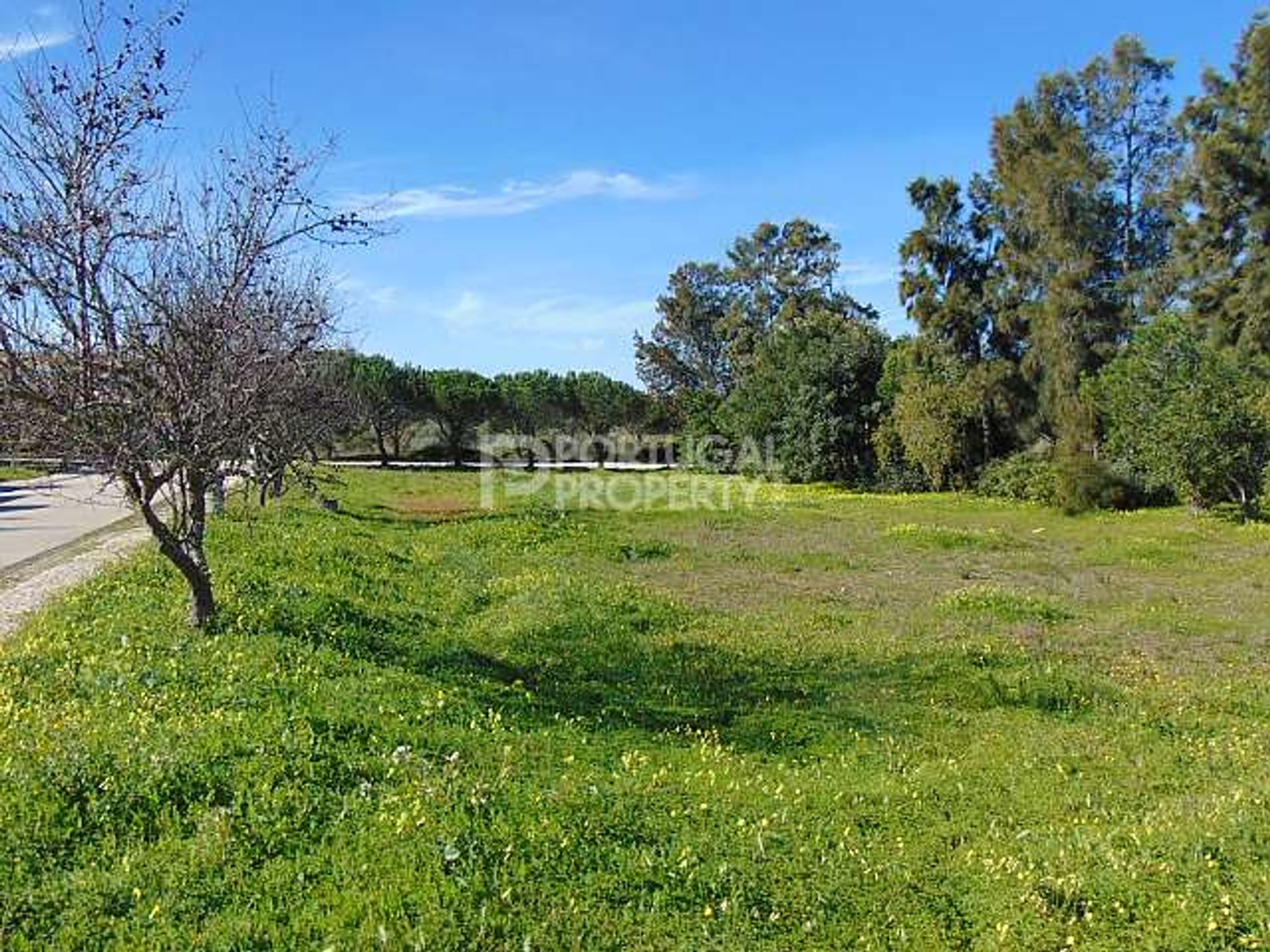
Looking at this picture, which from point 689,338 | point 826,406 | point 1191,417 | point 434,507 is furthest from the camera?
point 689,338

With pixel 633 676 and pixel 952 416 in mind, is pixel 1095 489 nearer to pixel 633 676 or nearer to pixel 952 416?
pixel 952 416

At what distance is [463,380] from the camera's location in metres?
62.5

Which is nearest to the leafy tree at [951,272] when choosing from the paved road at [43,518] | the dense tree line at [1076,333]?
the dense tree line at [1076,333]

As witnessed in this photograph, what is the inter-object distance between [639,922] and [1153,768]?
201 inches

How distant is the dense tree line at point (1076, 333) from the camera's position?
28531 millimetres

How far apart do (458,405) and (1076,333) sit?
1492 inches

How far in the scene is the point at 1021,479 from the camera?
3447 cm

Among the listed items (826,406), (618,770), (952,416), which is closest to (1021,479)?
(952,416)

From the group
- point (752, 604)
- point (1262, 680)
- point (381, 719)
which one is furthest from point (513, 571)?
point (1262, 680)

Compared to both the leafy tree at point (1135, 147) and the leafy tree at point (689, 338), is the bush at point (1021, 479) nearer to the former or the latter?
the leafy tree at point (1135, 147)

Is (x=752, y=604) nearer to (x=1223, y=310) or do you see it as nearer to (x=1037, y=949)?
(x=1037, y=949)

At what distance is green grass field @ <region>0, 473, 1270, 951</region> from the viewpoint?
193 inches

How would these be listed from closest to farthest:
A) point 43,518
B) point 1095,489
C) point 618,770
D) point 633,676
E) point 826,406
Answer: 1. point 618,770
2. point 633,676
3. point 43,518
4. point 1095,489
5. point 826,406

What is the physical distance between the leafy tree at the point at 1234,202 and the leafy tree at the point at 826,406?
1280cm
